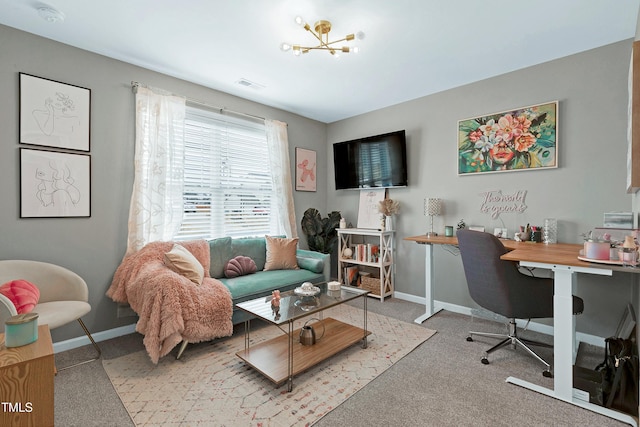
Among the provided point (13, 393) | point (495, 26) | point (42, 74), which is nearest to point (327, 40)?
point (495, 26)

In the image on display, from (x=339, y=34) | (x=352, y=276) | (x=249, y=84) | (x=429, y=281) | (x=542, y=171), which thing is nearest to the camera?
(x=339, y=34)

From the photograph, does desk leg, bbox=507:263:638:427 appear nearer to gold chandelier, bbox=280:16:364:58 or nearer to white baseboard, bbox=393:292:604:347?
white baseboard, bbox=393:292:604:347

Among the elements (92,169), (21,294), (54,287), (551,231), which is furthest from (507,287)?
(92,169)

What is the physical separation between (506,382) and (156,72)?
4.04 m

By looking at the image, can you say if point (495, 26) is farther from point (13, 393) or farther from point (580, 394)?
point (13, 393)

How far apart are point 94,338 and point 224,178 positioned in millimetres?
1984

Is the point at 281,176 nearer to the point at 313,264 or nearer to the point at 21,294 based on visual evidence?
the point at 313,264

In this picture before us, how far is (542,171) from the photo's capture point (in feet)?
9.22

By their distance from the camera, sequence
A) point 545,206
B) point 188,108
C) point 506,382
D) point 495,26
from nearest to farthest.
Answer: point 506,382 < point 495,26 < point 545,206 < point 188,108

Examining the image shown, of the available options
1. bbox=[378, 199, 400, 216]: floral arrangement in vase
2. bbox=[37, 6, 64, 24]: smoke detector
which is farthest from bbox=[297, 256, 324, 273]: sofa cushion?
bbox=[37, 6, 64, 24]: smoke detector

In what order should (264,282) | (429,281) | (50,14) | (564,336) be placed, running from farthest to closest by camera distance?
(429,281)
(264,282)
(50,14)
(564,336)

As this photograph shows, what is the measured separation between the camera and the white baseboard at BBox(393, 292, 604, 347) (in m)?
2.53

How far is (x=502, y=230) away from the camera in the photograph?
9.81 feet

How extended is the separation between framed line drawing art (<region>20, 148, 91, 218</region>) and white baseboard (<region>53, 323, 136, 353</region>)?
1.06 m
